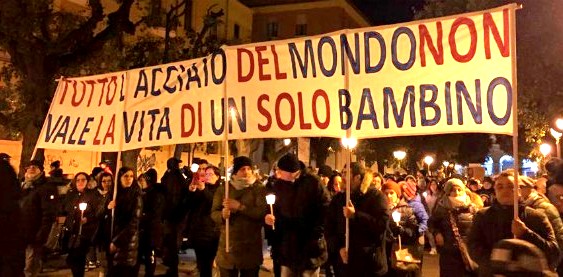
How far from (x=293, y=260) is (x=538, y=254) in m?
3.06

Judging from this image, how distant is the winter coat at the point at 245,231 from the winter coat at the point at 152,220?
8.50 feet

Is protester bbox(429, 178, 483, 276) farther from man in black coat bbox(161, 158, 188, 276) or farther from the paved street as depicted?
the paved street

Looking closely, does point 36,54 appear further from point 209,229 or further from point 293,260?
point 293,260

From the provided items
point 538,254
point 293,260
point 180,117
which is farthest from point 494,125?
point 180,117

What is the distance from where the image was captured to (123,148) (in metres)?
7.54

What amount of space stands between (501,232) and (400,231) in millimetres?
3006

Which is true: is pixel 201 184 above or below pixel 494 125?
below

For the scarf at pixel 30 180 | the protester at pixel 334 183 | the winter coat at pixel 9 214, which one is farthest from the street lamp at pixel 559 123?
the winter coat at pixel 9 214

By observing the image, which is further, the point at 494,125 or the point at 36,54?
the point at 36,54

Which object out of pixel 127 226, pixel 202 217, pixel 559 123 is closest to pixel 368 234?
pixel 127 226

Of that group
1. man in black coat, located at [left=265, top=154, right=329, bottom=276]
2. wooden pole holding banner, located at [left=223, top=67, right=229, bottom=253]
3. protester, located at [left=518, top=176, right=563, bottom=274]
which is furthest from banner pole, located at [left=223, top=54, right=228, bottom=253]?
protester, located at [left=518, top=176, right=563, bottom=274]

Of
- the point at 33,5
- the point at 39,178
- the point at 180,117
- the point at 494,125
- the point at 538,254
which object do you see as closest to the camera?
the point at 538,254

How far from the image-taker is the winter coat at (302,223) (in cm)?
642

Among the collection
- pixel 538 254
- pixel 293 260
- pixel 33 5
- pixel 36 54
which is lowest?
pixel 293 260
